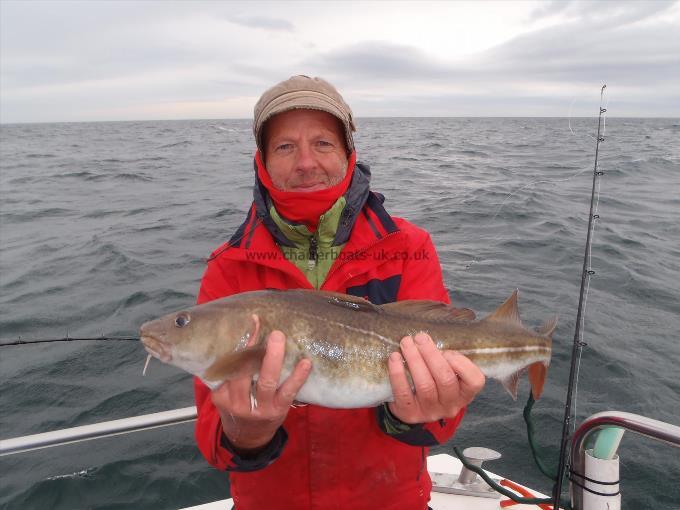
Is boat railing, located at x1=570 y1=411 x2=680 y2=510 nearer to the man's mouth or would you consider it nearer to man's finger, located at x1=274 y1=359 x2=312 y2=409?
man's finger, located at x1=274 y1=359 x2=312 y2=409

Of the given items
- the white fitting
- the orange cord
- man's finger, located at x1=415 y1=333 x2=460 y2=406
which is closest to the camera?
man's finger, located at x1=415 y1=333 x2=460 y2=406

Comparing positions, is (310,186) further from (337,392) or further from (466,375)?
(466,375)

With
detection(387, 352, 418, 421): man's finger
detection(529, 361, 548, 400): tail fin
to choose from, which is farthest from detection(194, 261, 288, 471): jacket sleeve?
detection(529, 361, 548, 400): tail fin

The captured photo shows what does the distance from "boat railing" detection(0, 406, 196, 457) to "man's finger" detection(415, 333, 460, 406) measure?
1.77m

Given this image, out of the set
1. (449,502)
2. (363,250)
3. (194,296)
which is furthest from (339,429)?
(194,296)

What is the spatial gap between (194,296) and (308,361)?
8.11 meters

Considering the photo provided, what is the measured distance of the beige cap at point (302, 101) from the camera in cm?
307

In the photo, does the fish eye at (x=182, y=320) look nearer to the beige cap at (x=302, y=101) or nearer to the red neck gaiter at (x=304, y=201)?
the red neck gaiter at (x=304, y=201)

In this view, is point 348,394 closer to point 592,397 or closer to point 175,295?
point 592,397

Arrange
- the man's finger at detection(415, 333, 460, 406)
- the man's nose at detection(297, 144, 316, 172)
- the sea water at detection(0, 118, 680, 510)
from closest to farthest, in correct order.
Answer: the man's finger at detection(415, 333, 460, 406) < the man's nose at detection(297, 144, 316, 172) < the sea water at detection(0, 118, 680, 510)

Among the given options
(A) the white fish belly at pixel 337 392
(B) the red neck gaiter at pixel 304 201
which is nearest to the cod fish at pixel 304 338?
(A) the white fish belly at pixel 337 392

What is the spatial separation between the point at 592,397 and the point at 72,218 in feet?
58.3

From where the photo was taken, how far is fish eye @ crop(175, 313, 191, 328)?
266cm

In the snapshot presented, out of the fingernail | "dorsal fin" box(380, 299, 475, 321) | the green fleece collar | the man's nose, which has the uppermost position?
the man's nose
